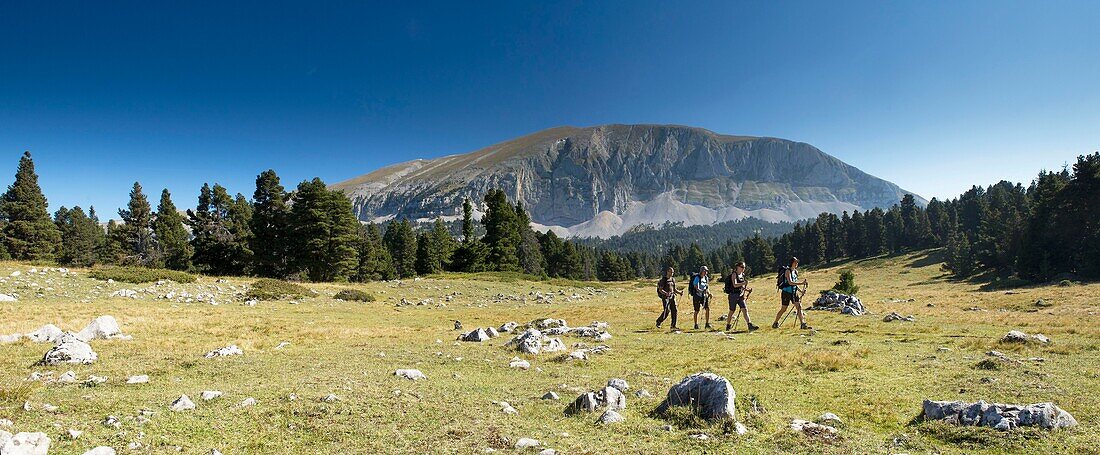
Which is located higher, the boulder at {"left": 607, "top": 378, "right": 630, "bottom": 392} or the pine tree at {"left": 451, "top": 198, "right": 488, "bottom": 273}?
the pine tree at {"left": 451, "top": 198, "right": 488, "bottom": 273}

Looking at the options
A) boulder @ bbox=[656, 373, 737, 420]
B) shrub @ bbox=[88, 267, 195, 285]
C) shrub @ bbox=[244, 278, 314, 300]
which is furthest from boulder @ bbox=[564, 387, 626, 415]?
shrub @ bbox=[88, 267, 195, 285]

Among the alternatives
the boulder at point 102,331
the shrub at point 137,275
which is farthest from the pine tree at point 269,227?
the boulder at point 102,331

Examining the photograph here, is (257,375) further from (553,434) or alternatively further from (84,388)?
(553,434)

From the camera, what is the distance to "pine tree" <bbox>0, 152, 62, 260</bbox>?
59.5 metres

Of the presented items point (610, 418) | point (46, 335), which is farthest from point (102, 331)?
point (610, 418)

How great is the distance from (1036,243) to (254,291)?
80.8 meters

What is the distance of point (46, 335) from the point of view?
500 inches

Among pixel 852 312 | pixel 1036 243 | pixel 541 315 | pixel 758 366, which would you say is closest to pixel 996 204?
pixel 1036 243

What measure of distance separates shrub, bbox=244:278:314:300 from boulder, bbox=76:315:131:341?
51.4 feet

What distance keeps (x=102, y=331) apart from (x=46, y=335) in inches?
43.9

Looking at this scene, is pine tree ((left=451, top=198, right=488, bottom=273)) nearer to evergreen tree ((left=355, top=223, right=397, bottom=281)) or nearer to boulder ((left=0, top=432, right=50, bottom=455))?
evergreen tree ((left=355, top=223, right=397, bottom=281))

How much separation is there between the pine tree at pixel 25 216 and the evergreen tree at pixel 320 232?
1576 inches

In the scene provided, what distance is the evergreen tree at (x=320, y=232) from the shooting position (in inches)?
1905

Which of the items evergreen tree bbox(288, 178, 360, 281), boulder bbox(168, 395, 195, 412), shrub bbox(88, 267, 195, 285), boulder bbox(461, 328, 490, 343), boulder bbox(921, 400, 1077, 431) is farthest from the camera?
evergreen tree bbox(288, 178, 360, 281)
